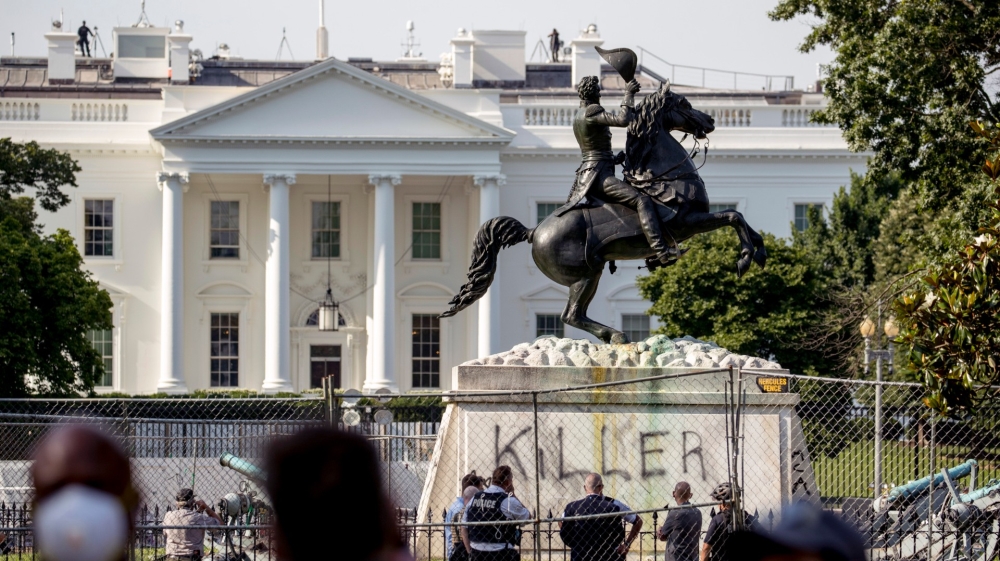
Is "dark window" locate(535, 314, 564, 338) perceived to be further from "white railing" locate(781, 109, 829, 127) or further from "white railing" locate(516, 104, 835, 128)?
"white railing" locate(781, 109, 829, 127)

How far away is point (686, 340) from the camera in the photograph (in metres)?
12.8

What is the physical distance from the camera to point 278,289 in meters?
48.2

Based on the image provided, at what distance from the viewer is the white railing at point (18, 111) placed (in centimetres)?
5006

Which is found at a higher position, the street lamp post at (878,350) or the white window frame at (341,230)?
the white window frame at (341,230)

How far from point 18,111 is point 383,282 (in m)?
13.5

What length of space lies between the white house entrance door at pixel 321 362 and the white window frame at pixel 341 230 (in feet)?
8.69

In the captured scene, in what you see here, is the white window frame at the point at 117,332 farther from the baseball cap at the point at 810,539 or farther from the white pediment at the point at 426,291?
the baseball cap at the point at 810,539

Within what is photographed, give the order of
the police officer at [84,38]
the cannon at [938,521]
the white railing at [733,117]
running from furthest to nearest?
the police officer at [84,38] < the white railing at [733,117] < the cannon at [938,521]

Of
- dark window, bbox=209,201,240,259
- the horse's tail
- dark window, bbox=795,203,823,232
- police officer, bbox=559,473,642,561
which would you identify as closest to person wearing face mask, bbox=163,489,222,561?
the horse's tail

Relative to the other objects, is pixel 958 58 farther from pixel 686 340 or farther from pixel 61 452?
pixel 61 452

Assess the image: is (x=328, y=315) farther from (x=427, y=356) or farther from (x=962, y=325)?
(x=962, y=325)

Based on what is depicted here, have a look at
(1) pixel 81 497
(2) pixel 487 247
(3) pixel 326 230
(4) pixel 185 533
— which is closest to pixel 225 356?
(3) pixel 326 230

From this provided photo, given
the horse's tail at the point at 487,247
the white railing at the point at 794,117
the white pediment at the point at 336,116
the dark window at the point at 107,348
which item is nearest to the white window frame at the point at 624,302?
the white pediment at the point at 336,116

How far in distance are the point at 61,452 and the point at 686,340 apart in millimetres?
9988
